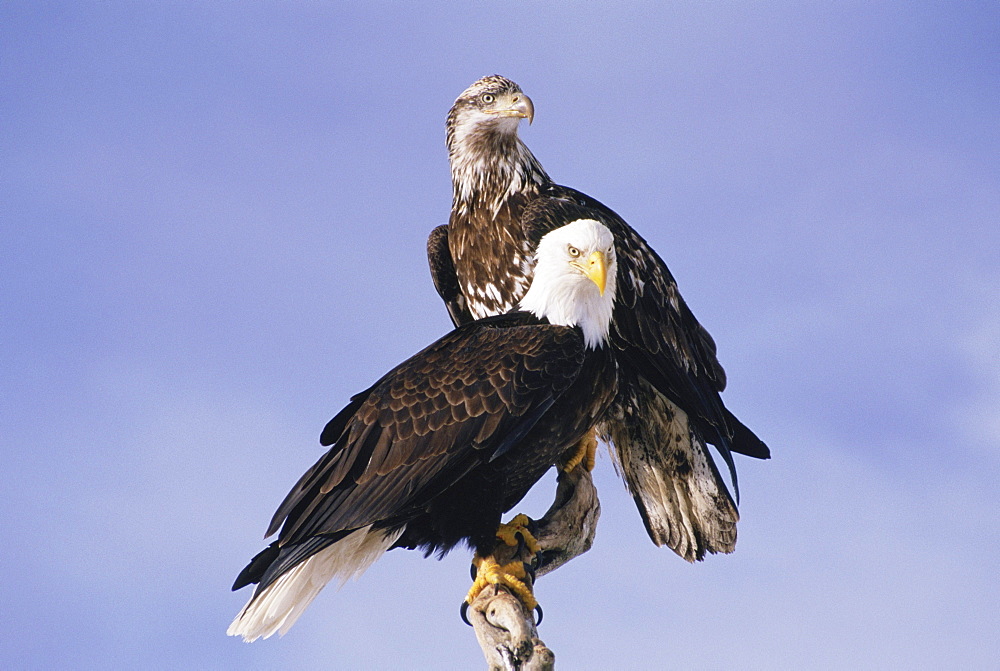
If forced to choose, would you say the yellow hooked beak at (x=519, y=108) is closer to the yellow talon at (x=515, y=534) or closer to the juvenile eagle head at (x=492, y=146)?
the juvenile eagle head at (x=492, y=146)

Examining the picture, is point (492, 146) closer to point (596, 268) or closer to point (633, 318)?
point (633, 318)

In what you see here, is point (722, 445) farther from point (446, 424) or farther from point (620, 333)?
point (446, 424)

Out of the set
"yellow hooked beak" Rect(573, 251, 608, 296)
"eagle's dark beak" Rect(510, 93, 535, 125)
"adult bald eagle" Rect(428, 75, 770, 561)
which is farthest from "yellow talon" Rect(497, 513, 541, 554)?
"eagle's dark beak" Rect(510, 93, 535, 125)

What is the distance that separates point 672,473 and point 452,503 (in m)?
1.74

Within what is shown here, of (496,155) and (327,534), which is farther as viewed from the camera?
(496,155)

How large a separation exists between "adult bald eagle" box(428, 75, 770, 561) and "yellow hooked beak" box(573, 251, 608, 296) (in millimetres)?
609

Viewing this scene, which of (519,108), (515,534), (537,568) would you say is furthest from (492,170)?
(537,568)

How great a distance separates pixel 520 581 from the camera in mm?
5344

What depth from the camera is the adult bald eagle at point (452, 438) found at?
5.02m

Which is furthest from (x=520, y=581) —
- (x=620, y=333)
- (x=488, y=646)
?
(x=620, y=333)

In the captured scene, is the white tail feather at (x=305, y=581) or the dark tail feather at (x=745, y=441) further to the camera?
the dark tail feather at (x=745, y=441)

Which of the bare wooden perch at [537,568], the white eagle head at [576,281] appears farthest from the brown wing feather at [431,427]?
the bare wooden perch at [537,568]

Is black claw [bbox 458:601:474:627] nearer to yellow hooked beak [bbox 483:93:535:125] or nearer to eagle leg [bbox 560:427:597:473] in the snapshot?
eagle leg [bbox 560:427:597:473]

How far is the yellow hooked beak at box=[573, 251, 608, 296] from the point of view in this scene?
17.2 feet
